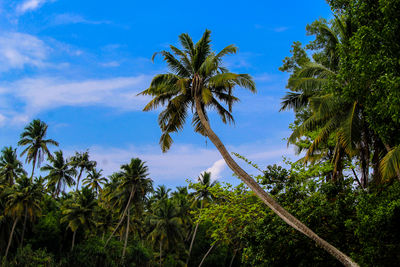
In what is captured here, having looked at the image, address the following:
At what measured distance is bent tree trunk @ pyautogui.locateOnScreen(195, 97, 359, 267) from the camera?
927cm

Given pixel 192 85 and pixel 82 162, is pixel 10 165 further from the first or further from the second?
pixel 192 85

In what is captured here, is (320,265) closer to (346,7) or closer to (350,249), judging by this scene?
(350,249)

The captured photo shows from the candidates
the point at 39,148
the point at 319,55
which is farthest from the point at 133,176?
the point at 319,55

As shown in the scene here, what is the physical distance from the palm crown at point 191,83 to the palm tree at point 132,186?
28.3 m

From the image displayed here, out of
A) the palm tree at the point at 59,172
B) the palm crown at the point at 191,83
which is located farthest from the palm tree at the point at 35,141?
the palm crown at the point at 191,83

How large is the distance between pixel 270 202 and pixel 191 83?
6179mm

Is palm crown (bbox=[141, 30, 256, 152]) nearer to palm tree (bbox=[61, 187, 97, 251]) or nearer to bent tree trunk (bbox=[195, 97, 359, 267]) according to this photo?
bent tree trunk (bbox=[195, 97, 359, 267])

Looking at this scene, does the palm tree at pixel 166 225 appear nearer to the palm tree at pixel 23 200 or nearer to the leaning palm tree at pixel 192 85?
the palm tree at pixel 23 200

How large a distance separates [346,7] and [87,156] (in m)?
51.3

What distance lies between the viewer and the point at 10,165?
135ft

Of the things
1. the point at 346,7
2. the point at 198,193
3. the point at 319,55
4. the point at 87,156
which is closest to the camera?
the point at 346,7

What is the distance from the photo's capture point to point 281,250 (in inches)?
445

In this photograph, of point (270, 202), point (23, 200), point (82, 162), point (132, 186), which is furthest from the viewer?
point (82, 162)

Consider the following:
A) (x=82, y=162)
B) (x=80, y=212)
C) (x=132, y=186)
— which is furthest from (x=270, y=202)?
(x=82, y=162)
